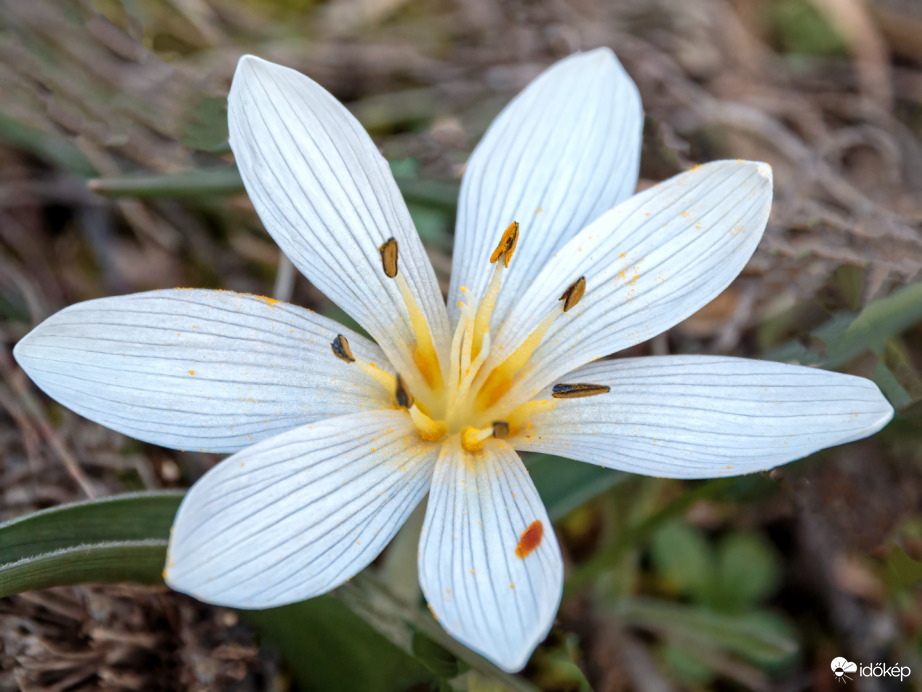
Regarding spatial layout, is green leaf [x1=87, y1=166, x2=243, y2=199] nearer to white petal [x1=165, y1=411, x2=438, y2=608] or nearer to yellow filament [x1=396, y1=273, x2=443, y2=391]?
yellow filament [x1=396, y1=273, x2=443, y2=391]

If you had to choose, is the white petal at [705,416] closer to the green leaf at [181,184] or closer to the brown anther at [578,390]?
the brown anther at [578,390]

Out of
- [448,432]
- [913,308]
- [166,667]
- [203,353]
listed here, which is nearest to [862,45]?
[913,308]

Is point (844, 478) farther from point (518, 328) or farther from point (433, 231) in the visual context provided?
point (433, 231)

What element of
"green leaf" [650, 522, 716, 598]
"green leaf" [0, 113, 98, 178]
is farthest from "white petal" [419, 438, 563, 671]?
"green leaf" [0, 113, 98, 178]

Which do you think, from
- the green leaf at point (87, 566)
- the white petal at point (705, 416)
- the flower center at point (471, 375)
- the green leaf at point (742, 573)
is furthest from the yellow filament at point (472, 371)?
the green leaf at point (742, 573)

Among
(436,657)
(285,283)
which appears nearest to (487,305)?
(436,657)
